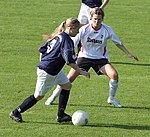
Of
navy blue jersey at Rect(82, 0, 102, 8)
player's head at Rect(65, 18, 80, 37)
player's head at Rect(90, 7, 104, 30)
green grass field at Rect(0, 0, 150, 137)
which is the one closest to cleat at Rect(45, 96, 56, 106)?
green grass field at Rect(0, 0, 150, 137)

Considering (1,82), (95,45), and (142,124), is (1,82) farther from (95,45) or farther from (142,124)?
(142,124)

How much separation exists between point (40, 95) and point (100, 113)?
Answer: 1.29 metres

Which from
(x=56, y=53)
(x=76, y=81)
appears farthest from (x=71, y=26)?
(x=76, y=81)

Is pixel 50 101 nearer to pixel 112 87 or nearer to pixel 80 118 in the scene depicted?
pixel 112 87

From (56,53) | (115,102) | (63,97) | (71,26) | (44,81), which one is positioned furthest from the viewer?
(115,102)

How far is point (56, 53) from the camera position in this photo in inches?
365

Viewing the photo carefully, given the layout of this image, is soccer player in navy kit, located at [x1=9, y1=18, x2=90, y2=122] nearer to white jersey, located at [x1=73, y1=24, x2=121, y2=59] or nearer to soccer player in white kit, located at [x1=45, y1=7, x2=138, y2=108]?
soccer player in white kit, located at [x1=45, y1=7, x2=138, y2=108]

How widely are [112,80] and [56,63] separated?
1.62m

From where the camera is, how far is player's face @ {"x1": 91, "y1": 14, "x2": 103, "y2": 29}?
10.3m

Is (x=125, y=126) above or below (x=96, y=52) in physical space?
below

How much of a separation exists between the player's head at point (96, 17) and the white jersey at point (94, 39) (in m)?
0.13

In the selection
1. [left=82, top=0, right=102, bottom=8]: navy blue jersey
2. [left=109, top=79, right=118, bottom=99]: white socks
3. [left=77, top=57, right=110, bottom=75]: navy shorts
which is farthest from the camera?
[left=82, top=0, right=102, bottom=8]: navy blue jersey

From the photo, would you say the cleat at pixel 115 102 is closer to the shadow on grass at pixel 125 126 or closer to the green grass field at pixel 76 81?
the green grass field at pixel 76 81

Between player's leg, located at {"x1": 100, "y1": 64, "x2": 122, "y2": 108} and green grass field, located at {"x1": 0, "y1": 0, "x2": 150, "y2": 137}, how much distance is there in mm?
137
